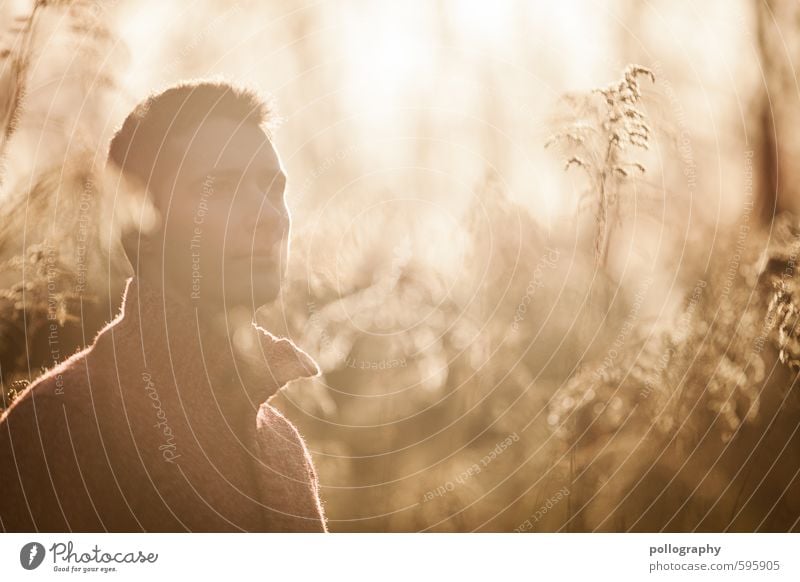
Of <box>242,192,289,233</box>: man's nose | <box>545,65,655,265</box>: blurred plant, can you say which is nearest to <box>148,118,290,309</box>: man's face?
<box>242,192,289,233</box>: man's nose

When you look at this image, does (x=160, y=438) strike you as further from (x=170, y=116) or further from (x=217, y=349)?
(x=170, y=116)

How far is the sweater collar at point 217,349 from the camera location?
1456mm

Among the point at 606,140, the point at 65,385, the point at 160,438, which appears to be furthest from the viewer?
the point at 606,140

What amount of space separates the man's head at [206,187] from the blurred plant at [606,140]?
656mm

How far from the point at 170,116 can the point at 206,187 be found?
16 cm

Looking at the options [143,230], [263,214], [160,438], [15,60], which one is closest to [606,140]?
[263,214]

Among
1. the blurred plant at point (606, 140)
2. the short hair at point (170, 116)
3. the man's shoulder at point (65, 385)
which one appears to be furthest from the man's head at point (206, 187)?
the blurred plant at point (606, 140)

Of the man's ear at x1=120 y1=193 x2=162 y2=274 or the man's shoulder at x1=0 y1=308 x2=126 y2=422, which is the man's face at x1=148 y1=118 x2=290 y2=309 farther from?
the man's shoulder at x1=0 y1=308 x2=126 y2=422

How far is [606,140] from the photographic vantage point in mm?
1660

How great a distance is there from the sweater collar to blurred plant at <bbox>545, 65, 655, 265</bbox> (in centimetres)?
73

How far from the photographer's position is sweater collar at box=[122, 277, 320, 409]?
1456mm

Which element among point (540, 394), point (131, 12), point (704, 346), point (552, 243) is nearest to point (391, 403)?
point (540, 394)

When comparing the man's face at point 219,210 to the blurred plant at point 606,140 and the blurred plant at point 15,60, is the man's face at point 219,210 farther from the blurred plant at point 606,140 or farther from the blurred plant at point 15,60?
the blurred plant at point 606,140

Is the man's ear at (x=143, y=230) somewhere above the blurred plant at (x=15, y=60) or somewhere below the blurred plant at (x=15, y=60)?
below
